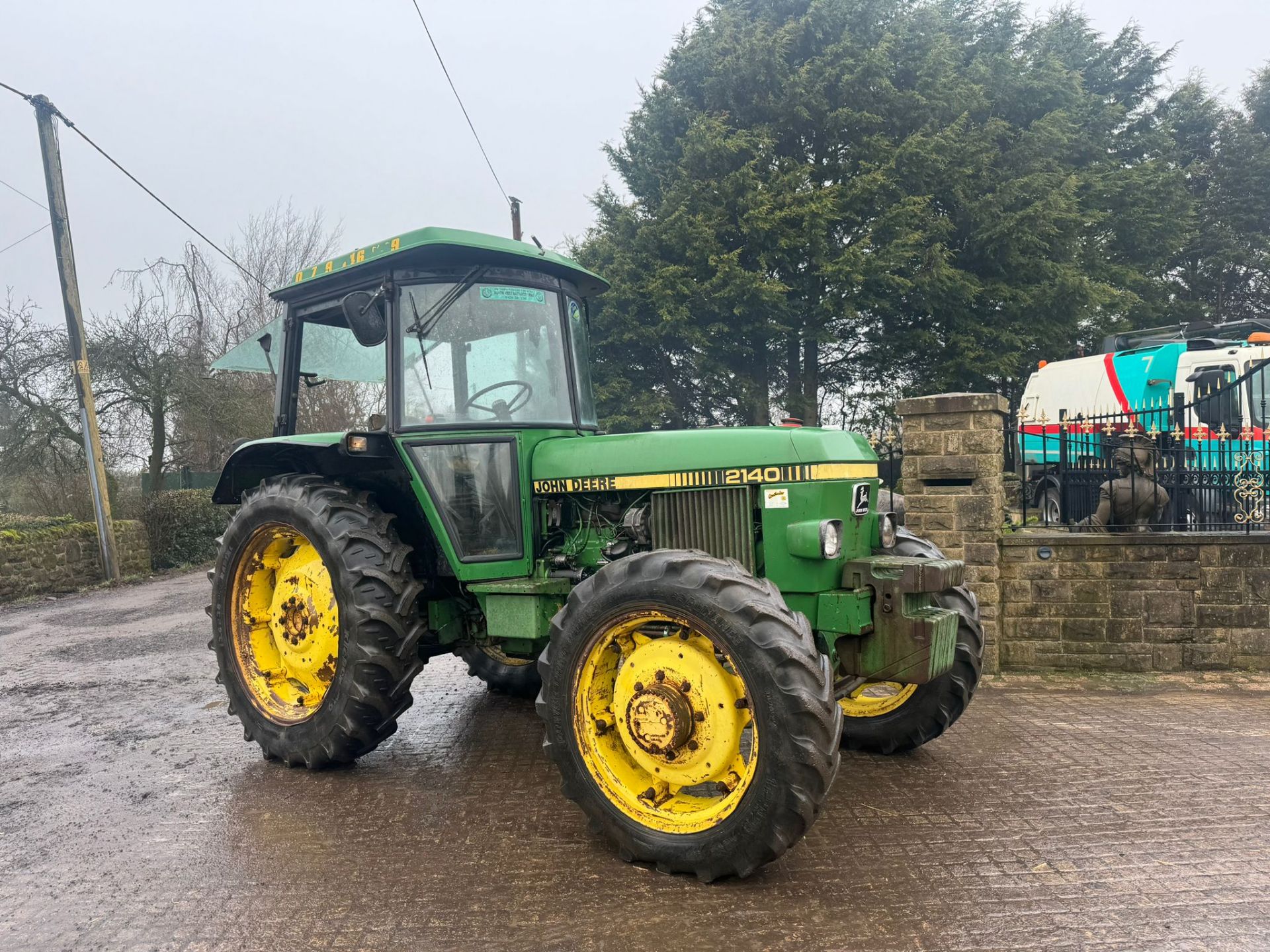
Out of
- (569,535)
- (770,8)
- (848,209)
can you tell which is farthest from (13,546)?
(770,8)

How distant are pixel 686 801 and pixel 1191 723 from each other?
344cm

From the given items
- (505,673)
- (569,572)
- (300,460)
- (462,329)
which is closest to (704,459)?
(569,572)

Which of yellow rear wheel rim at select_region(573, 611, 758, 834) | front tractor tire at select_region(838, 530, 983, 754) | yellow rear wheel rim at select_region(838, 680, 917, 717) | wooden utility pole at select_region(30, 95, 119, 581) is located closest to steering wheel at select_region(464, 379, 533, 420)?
yellow rear wheel rim at select_region(573, 611, 758, 834)

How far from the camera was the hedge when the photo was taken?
563 inches

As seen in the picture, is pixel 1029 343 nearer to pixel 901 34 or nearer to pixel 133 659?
pixel 901 34

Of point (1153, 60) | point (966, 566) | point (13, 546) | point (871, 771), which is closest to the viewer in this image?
point (871, 771)

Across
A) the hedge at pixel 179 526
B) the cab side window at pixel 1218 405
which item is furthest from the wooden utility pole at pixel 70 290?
the cab side window at pixel 1218 405

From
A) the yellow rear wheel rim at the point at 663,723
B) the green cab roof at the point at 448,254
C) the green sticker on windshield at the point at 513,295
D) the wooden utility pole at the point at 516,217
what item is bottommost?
the yellow rear wheel rim at the point at 663,723

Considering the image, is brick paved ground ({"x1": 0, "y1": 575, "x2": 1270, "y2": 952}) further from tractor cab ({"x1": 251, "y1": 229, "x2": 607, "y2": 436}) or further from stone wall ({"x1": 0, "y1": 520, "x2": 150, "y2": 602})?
stone wall ({"x1": 0, "y1": 520, "x2": 150, "y2": 602})

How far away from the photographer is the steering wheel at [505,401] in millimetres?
4246

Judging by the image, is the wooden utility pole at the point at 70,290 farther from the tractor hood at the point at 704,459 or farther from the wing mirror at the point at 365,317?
the tractor hood at the point at 704,459

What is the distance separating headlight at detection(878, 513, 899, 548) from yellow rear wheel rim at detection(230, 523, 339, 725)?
2659 mm

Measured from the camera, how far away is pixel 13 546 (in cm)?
1131

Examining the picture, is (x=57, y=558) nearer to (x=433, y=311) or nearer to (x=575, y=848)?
(x=433, y=311)
